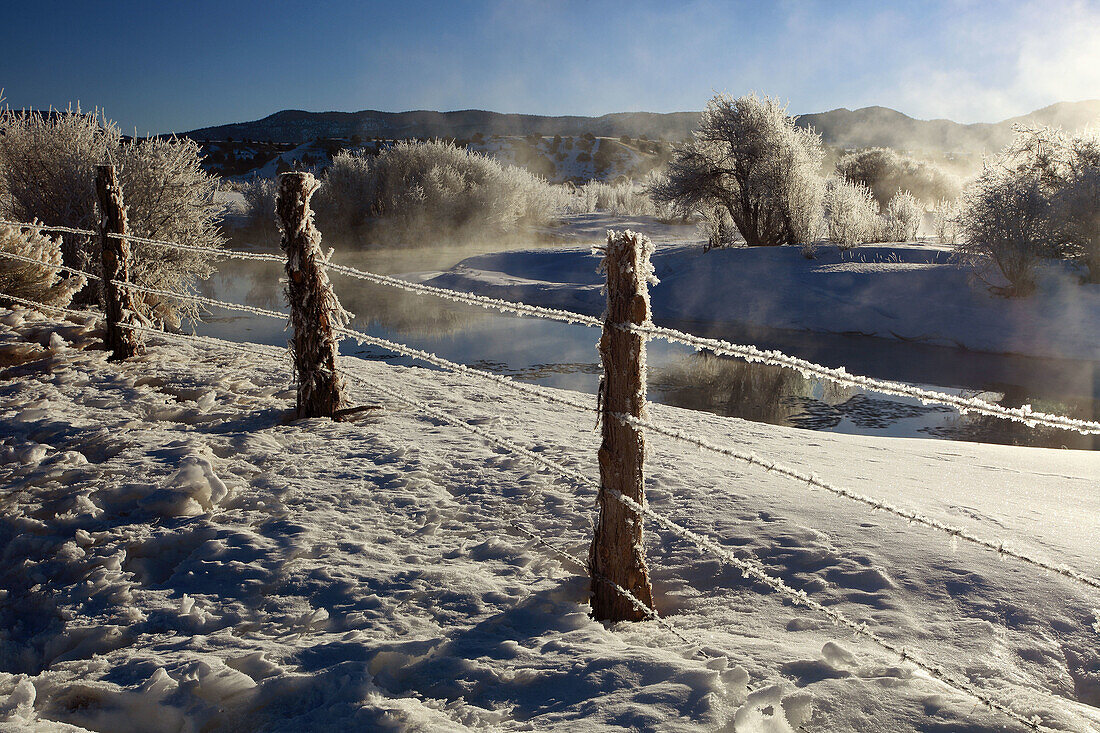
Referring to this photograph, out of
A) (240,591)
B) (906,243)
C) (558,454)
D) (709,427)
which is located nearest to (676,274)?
(906,243)

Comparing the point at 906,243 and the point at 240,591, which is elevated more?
the point at 906,243

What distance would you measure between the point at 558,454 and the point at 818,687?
248 cm

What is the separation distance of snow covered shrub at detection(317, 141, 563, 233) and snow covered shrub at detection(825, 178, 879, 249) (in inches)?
516

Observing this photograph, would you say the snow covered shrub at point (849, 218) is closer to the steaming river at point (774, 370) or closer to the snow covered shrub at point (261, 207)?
the steaming river at point (774, 370)

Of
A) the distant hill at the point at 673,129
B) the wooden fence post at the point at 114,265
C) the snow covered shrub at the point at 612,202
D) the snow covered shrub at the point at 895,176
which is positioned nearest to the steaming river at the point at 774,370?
the wooden fence post at the point at 114,265

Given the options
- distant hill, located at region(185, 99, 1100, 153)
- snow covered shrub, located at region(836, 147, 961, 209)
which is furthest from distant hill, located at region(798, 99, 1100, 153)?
snow covered shrub, located at region(836, 147, 961, 209)

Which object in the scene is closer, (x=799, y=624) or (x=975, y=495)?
(x=799, y=624)

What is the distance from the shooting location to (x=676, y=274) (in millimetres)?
15992

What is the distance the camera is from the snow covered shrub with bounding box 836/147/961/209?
30484 millimetres

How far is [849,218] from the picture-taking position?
51.8ft

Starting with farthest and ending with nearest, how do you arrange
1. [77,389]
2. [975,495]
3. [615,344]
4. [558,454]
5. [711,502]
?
[77,389]
[558,454]
[975,495]
[711,502]
[615,344]

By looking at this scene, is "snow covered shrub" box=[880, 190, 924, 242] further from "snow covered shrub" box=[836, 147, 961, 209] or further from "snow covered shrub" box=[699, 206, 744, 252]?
"snow covered shrub" box=[836, 147, 961, 209]

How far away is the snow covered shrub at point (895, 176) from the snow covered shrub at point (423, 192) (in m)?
15.8

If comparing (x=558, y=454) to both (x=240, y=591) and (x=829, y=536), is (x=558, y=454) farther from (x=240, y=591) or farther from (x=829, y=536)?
(x=240, y=591)
